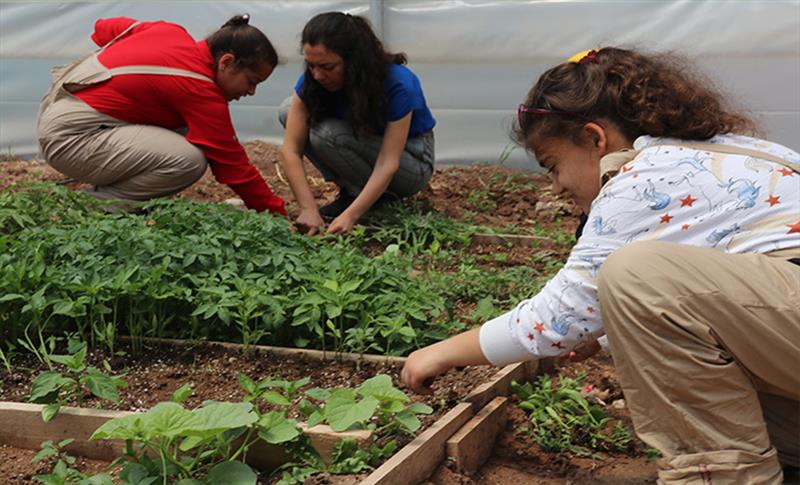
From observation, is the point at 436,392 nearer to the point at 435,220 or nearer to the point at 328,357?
the point at 328,357

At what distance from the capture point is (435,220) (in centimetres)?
484

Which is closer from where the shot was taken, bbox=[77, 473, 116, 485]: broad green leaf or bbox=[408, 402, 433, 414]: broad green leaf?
bbox=[77, 473, 116, 485]: broad green leaf

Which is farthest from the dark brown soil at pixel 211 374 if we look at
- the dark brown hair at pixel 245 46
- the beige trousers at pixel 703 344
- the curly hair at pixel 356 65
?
the dark brown hair at pixel 245 46

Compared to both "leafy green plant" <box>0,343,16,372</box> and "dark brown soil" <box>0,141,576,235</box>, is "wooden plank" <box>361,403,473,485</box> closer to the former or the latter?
"leafy green plant" <box>0,343,16,372</box>

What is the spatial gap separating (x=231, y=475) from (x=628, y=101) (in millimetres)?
1201

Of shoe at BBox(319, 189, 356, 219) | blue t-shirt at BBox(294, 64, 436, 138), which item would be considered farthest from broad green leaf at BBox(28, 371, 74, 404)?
shoe at BBox(319, 189, 356, 219)

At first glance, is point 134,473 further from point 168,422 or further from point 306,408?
point 306,408

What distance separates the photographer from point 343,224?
186 inches

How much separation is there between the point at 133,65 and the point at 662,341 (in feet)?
11.9

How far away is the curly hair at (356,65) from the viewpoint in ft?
15.3

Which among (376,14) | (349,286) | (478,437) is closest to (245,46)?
(376,14)

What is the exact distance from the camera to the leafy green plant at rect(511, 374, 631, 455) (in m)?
2.65

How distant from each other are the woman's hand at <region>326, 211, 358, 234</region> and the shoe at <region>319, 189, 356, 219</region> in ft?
1.82

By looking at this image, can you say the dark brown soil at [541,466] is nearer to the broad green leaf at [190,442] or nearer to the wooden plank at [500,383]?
the wooden plank at [500,383]
